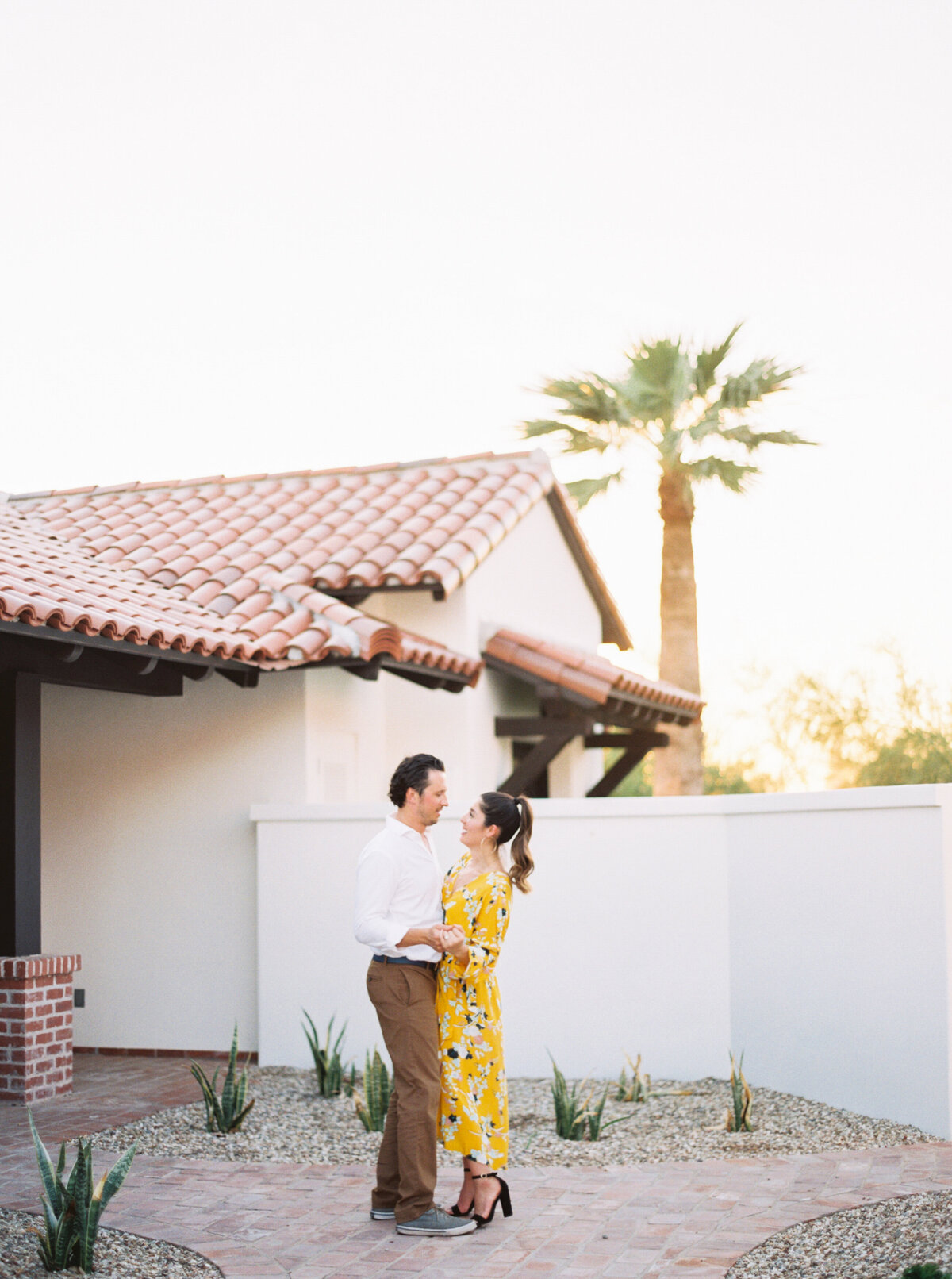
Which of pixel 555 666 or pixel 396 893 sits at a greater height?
pixel 555 666

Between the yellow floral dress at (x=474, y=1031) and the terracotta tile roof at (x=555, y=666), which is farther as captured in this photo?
the terracotta tile roof at (x=555, y=666)

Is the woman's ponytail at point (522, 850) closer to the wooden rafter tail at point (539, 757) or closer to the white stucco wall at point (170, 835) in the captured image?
the white stucco wall at point (170, 835)

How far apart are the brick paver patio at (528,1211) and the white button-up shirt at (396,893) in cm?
115

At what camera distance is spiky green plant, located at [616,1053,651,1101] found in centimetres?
761

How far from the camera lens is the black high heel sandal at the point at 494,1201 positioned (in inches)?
204

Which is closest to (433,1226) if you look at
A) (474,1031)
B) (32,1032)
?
(474,1031)

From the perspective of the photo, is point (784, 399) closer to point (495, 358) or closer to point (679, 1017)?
point (495, 358)

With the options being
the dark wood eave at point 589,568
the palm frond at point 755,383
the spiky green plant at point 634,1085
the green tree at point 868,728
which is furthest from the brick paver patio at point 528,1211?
the green tree at point 868,728

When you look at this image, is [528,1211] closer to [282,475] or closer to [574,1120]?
[574,1120]

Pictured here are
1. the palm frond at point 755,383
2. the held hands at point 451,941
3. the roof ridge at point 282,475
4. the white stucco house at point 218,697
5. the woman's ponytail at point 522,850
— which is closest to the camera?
the held hands at point 451,941

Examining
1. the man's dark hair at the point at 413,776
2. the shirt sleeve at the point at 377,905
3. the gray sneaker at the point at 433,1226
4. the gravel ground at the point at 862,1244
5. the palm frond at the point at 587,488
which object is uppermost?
the palm frond at the point at 587,488

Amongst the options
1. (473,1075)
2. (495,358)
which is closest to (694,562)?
(495,358)

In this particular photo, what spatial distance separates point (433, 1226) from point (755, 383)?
1534 centimetres

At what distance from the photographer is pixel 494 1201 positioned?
519 centimetres
